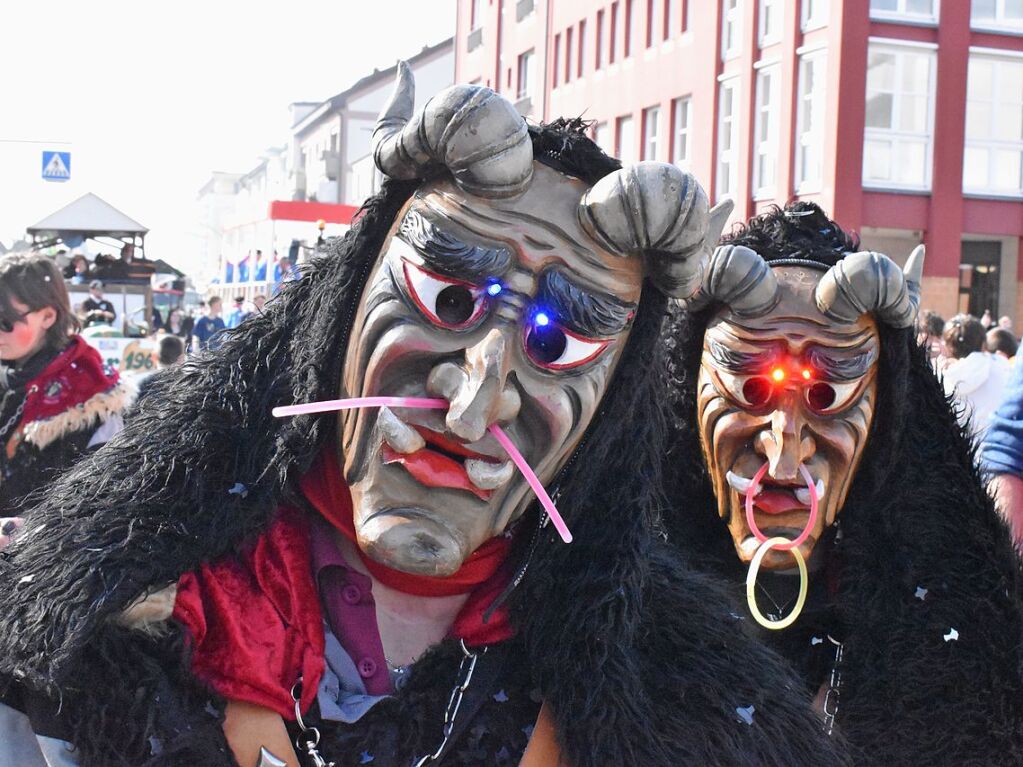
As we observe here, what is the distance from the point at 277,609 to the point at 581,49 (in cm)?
2826

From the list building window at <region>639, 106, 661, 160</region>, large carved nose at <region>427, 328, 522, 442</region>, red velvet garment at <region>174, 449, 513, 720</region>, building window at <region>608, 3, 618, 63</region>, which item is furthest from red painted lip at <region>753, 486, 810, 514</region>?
building window at <region>608, 3, 618, 63</region>

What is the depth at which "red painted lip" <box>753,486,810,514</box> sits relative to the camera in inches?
112

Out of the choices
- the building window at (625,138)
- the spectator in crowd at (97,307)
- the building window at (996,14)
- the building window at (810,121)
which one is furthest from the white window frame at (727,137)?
the spectator in crowd at (97,307)

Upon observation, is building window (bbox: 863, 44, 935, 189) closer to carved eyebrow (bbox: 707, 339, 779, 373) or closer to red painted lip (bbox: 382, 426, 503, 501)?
carved eyebrow (bbox: 707, 339, 779, 373)

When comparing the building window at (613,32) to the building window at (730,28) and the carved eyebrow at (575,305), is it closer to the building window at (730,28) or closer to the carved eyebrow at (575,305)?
the building window at (730,28)

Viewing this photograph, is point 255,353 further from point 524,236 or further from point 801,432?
point 801,432

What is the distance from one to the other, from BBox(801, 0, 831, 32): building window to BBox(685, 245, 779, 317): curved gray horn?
59.6ft

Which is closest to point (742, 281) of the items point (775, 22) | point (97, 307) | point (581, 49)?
point (97, 307)

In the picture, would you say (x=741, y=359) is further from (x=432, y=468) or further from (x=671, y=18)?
(x=671, y=18)

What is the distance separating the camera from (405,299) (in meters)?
1.96

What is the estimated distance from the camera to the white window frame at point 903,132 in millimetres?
19672

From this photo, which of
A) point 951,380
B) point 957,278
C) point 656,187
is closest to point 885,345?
point 656,187

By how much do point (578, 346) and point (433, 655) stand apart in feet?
1.73

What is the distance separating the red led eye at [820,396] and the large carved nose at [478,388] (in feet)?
3.68
